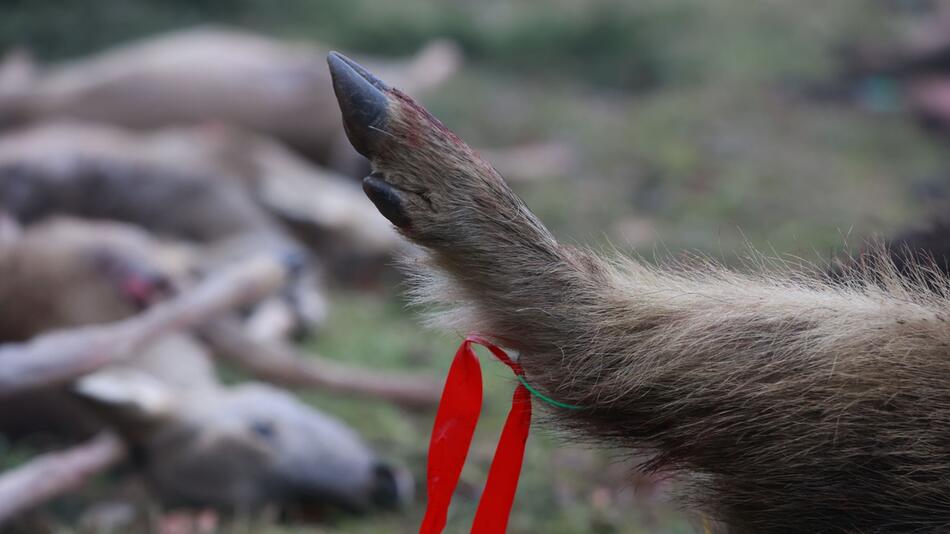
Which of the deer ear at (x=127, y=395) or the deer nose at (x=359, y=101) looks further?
the deer ear at (x=127, y=395)

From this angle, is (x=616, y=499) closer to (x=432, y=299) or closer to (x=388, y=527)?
(x=388, y=527)

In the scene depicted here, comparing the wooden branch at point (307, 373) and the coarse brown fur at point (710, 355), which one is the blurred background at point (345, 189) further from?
the coarse brown fur at point (710, 355)

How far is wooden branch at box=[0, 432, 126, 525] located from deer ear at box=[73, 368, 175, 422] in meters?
0.16

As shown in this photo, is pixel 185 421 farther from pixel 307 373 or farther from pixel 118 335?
pixel 307 373

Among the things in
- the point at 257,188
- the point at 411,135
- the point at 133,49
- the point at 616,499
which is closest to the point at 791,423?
the point at 411,135

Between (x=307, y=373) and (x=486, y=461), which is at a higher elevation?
(x=307, y=373)

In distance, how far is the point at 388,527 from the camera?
10.7 feet

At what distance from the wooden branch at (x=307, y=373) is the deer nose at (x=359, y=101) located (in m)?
2.39

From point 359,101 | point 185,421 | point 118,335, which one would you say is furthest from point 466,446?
point 118,335

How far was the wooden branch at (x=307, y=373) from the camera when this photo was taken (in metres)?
4.13

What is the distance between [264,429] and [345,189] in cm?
309

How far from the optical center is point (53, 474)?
3.17 metres

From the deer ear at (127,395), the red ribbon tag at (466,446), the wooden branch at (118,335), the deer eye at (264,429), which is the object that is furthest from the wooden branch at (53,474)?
the red ribbon tag at (466,446)

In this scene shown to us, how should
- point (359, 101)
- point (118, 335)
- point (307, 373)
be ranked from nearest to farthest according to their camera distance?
1. point (359, 101)
2. point (118, 335)
3. point (307, 373)
